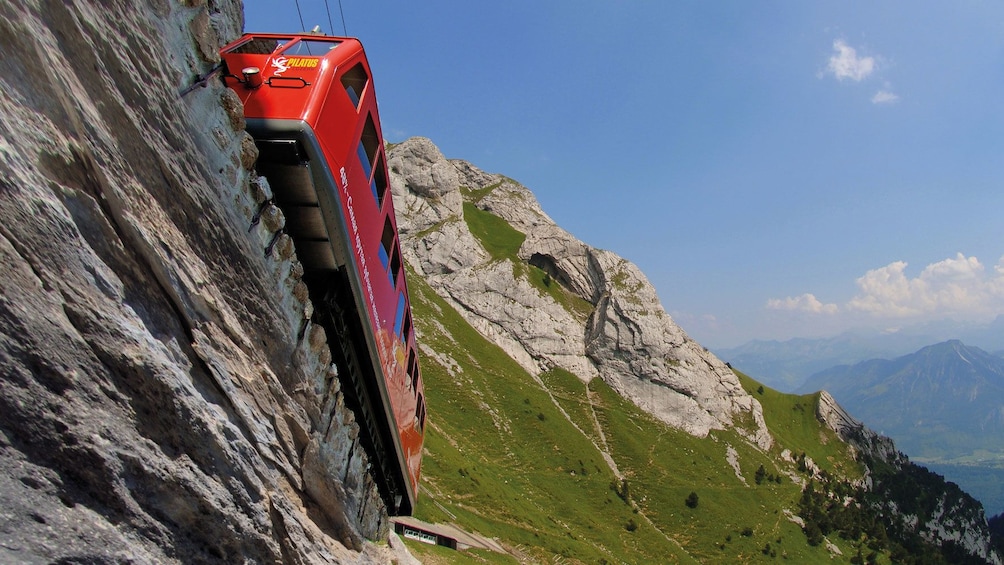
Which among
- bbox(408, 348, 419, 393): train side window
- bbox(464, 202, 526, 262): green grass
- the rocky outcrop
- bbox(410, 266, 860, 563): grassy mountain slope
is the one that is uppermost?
bbox(464, 202, 526, 262): green grass

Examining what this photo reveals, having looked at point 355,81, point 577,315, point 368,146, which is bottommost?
point 368,146

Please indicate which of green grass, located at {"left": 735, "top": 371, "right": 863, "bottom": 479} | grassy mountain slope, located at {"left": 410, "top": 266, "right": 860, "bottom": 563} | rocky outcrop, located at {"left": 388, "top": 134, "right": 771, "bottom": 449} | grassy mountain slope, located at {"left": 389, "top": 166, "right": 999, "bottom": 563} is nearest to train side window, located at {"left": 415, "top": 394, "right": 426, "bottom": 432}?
grassy mountain slope, located at {"left": 389, "top": 166, "right": 999, "bottom": 563}

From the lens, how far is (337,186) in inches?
Answer: 351

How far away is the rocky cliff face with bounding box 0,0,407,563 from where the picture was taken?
452 centimetres

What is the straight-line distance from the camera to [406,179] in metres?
141

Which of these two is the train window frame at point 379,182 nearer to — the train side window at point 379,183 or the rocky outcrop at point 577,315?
the train side window at point 379,183

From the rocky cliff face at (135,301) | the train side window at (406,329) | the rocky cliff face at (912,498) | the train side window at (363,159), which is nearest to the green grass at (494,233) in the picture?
the rocky cliff face at (912,498)

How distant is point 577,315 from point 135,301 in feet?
398

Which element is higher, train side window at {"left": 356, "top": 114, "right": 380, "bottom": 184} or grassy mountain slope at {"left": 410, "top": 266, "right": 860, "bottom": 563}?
train side window at {"left": 356, "top": 114, "right": 380, "bottom": 184}

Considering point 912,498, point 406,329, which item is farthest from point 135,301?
point 912,498

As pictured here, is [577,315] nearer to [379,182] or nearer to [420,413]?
[420,413]

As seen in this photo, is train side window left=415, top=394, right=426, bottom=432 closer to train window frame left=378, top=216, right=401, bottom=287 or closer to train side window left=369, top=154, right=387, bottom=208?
train window frame left=378, top=216, right=401, bottom=287

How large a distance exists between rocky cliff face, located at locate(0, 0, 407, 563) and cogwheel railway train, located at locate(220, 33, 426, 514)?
2.20 ft

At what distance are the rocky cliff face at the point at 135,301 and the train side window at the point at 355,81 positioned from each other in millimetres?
2165
